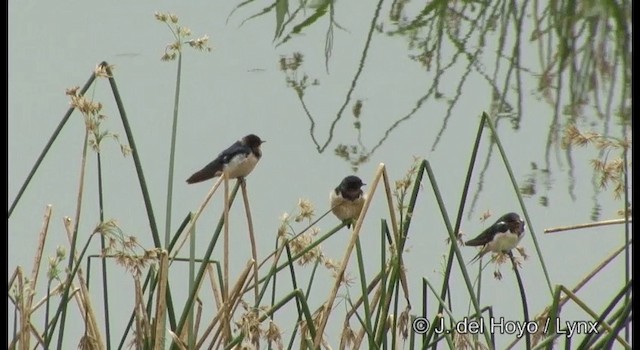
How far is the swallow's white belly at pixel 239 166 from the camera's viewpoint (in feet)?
15.3

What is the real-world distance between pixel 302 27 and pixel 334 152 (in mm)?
1635

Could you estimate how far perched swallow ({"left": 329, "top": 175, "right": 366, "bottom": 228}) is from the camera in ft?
15.4

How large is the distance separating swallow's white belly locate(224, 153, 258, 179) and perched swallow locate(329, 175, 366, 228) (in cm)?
30

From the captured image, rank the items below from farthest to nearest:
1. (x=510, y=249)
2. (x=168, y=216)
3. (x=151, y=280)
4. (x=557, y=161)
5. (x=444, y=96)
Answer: (x=444, y=96) → (x=557, y=161) → (x=510, y=249) → (x=151, y=280) → (x=168, y=216)

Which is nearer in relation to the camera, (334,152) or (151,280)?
(151,280)

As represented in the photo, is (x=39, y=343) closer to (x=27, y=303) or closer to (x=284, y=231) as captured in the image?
(x=27, y=303)

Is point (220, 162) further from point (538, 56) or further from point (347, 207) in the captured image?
point (538, 56)

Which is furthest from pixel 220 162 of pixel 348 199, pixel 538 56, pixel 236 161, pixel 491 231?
pixel 538 56

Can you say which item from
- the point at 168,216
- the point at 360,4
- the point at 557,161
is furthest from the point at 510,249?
the point at 360,4

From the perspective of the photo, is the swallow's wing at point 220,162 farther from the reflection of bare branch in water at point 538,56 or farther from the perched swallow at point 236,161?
the reflection of bare branch in water at point 538,56

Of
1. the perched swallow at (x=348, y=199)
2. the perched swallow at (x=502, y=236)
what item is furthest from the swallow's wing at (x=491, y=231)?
the perched swallow at (x=348, y=199)

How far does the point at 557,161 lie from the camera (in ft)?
19.5

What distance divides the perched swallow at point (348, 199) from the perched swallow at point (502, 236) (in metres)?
0.38

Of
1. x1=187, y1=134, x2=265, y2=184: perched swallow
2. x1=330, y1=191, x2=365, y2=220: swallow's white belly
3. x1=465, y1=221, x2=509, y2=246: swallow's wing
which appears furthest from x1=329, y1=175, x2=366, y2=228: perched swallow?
x1=465, y1=221, x2=509, y2=246: swallow's wing
